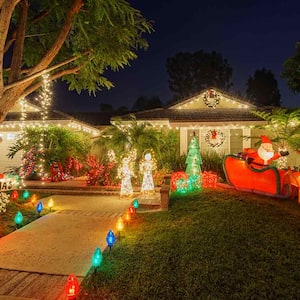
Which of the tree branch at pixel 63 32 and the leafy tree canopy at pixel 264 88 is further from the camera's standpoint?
the leafy tree canopy at pixel 264 88

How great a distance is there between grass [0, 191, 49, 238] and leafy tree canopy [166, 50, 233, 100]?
30.0 m

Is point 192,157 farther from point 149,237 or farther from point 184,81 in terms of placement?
point 184,81

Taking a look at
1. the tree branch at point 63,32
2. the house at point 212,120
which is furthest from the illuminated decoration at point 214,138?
the tree branch at point 63,32

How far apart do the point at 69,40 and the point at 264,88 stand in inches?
1277

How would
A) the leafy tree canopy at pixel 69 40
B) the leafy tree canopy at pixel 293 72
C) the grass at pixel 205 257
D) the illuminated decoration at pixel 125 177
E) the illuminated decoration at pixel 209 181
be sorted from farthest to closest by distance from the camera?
the leafy tree canopy at pixel 293 72 < the illuminated decoration at pixel 209 181 < the illuminated decoration at pixel 125 177 < the leafy tree canopy at pixel 69 40 < the grass at pixel 205 257

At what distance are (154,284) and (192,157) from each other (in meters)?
6.13

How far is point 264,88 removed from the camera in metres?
34.9

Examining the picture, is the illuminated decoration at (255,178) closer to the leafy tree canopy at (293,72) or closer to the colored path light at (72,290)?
the leafy tree canopy at (293,72)

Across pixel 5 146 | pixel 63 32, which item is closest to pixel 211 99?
pixel 63 32

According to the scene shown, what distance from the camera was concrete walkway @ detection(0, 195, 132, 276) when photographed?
13.7ft

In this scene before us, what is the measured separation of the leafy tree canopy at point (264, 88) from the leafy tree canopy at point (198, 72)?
3.00 meters

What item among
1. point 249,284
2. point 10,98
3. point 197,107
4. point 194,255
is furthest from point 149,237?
point 197,107

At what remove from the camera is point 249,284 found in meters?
3.53

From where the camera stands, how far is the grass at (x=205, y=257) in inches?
135
